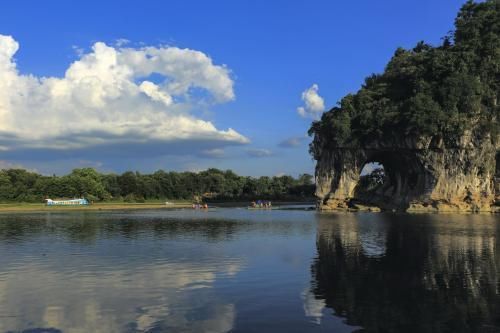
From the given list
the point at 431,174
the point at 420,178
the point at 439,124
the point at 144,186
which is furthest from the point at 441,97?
the point at 144,186

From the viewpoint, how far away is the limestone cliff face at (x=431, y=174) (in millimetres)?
78188

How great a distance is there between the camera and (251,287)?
1833cm

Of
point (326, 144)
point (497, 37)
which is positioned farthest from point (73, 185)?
point (497, 37)

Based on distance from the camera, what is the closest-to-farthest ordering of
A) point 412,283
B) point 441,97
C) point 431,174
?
point 412,283
point 441,97
point 431,174

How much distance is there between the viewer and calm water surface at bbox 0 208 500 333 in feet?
44.4

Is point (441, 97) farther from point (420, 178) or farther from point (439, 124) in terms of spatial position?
point (420, 178)

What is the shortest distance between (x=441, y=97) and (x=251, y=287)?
66.1 m

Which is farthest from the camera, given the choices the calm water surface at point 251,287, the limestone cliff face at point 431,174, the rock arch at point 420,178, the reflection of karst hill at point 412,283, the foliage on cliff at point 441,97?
the rock arch at point 420,178

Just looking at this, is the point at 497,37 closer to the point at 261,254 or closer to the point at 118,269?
the point at 261,254

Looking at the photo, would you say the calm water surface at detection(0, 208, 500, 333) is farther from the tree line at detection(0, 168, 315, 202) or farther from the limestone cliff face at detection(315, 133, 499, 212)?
the tree line at detection(0, 168, 315, 202)

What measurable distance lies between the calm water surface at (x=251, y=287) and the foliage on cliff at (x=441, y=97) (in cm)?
4555

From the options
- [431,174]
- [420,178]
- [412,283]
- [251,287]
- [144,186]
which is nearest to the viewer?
[251,287]

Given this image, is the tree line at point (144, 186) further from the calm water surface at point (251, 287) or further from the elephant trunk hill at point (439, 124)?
the calm water surface at point (251, 287)

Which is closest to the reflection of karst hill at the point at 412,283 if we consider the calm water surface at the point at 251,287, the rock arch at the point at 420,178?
the calm water surface at the point at 251,287
